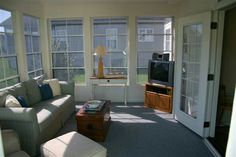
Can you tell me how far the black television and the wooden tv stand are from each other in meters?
0.12

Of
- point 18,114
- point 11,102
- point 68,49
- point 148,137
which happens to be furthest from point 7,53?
point 148,137

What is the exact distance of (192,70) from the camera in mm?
3527

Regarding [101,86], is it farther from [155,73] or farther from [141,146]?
[141,146]

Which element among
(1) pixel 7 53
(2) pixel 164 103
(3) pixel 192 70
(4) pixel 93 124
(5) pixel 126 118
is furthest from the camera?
(2) pixel 164 103

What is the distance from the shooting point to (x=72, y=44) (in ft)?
17.2

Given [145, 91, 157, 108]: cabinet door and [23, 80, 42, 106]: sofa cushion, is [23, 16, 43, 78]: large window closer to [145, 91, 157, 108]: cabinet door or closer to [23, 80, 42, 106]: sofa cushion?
[23, 80, 42, 106]: sofa cushion

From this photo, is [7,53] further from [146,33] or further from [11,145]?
[146,33]

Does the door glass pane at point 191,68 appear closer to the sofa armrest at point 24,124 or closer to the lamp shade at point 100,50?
the lamp shade at point 100,50

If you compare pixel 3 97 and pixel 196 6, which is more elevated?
pixel 196 6

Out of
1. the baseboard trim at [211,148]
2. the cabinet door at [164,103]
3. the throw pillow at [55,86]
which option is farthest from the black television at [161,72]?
the throw pillow at [55,86]

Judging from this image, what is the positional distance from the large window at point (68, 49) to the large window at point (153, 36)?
1.56 metres

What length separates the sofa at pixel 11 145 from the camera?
82.3 inches

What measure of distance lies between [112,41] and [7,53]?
253 centimetres

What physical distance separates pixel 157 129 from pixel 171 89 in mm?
1140
